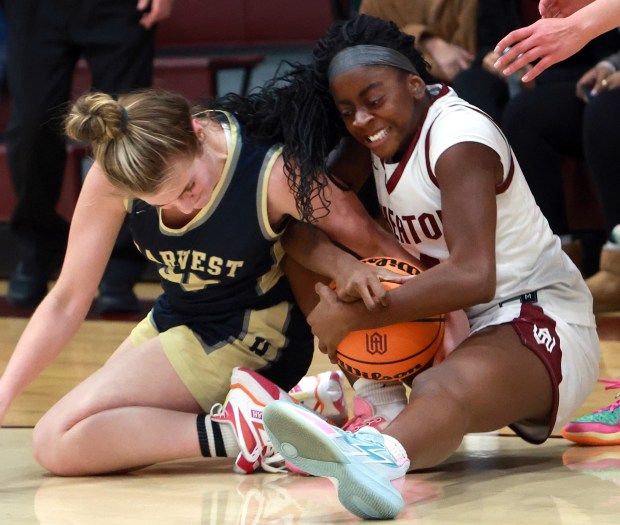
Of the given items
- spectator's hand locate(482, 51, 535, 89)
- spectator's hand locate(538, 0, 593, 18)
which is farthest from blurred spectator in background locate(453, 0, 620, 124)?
spectator's hand locate(538, 0, 593, 18)

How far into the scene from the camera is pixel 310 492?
2.45m

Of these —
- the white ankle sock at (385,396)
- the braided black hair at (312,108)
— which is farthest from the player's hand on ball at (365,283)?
the white ankle sock at (385,396)

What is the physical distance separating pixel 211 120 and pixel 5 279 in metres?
3.81

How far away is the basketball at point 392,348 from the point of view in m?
2.64

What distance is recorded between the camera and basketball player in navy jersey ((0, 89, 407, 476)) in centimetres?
257

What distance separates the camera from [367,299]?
256 centimetres

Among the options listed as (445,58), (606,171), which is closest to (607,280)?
(606,171)

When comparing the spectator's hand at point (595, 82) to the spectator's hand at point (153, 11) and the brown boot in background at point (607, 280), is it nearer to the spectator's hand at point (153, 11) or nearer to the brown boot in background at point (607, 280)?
the brown boot in background at point (607, 280)

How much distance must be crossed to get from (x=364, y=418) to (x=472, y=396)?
0.39 m

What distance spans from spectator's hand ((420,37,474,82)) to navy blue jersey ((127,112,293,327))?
2324 millimetres

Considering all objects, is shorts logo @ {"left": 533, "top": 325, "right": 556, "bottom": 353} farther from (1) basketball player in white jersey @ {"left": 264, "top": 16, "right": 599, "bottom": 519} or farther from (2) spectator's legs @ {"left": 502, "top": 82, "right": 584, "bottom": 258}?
(2) spectator's legs @ {"left": 502, "top": 82, "right": 584, "bottom": 258}

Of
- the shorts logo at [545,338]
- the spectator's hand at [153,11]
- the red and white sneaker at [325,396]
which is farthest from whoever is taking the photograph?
the spectator's hand at [153,11]

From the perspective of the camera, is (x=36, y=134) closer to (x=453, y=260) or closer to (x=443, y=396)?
(x=453, y=260)

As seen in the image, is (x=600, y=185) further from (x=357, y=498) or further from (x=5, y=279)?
(x=5, y=279)
